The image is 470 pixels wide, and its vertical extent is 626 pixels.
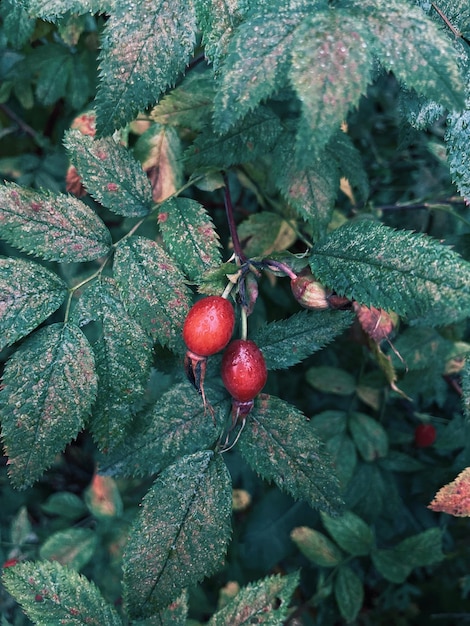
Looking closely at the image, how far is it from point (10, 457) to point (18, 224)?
0.37 m

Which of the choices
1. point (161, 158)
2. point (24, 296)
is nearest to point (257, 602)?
point (24, 296)

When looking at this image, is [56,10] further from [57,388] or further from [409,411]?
[409,411]

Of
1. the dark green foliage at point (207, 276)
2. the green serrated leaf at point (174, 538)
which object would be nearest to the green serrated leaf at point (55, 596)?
the dark green foliage at point (207, 276)

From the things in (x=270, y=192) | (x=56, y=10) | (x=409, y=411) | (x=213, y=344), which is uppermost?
(x=56, y=10)

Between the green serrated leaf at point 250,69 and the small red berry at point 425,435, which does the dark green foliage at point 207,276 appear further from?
the small red berry at point 425,435

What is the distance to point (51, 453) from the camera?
924mm

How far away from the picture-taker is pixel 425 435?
5.82 ft

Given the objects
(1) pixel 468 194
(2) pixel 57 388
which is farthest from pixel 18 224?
(1) pixel 468 194

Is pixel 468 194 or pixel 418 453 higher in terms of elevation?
pixel 468 194

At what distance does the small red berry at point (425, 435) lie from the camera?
1.77 m

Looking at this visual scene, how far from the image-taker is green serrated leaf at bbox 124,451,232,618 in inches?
35.7

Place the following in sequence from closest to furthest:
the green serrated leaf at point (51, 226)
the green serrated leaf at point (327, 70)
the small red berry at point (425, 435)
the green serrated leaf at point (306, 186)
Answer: the green serrated leaf at point (327, 70) → the green serrated leaf at point (51, 226) → the green serrated leaf at point (306, 186) → the small red berry at point (425, 435)

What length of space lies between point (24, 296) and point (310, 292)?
0.46 m

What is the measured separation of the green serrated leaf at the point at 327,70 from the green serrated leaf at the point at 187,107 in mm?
468
